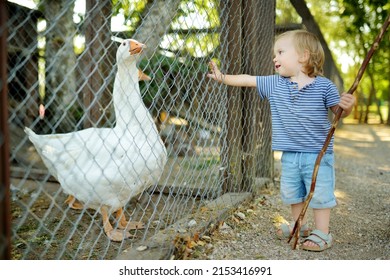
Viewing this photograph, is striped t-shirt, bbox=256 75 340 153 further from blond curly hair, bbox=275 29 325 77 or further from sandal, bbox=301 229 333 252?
sandal, bbox=301 229 333 252

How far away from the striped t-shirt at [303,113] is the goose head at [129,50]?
847mm

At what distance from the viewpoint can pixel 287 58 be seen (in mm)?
2346

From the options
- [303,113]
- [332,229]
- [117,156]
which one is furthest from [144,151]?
[332,229]

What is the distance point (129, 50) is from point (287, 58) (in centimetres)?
92

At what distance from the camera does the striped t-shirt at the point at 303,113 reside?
227cm

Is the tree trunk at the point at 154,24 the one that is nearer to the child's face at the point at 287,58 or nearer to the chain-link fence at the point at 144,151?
the chain-link fence at the point at 144,151

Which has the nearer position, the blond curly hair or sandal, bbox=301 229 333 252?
sandal, bbox=301 229 333 252

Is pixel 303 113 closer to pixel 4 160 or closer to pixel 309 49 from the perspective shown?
pixel 309 49

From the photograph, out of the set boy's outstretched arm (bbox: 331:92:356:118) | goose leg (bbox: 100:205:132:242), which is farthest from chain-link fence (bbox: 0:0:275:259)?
boy's outstretched arm (bbox: 331:92:356:118)

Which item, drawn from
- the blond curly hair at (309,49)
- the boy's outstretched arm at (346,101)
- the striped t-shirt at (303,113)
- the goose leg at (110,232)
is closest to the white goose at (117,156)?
the goose leg at (110,232)

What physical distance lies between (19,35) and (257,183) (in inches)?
141

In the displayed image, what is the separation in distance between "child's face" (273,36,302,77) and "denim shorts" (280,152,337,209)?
0.48m

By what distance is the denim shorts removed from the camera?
7.40 ft
